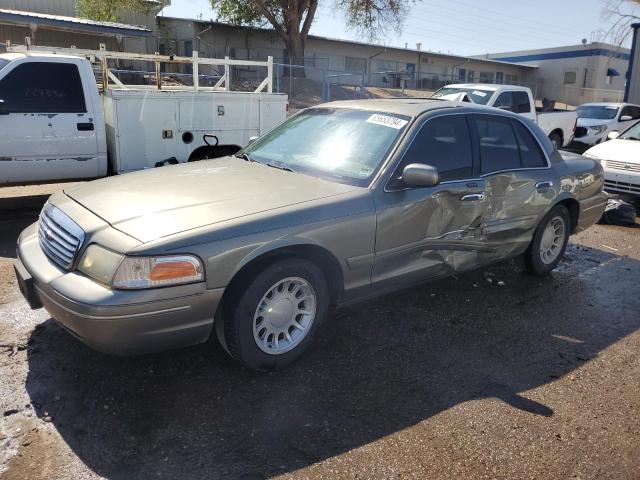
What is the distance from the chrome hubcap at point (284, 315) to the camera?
3.42 metres

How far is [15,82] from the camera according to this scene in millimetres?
6453

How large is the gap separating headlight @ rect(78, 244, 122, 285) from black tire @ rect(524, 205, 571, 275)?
393cm

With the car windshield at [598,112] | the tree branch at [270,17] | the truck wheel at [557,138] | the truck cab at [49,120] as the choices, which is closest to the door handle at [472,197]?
the truck cab at [49,120]

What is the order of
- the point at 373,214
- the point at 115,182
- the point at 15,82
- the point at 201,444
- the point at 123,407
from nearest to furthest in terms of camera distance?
the point at 201,444, the point at 123,407, the point at 373,214, the point at 115,182, the point at 15,82

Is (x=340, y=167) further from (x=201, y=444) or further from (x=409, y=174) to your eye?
(x=201, y=444)

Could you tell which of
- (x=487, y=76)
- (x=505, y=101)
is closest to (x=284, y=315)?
(x=505, y=101)

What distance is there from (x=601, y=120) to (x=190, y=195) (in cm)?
1562

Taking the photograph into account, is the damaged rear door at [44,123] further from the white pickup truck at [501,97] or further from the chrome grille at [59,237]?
the white pickup truck at [501,97]

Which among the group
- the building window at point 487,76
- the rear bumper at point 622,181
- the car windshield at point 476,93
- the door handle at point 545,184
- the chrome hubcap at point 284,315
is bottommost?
the chrome hubcap at point 284,315

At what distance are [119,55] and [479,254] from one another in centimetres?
609

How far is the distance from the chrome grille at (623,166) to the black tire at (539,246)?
12.6 ft

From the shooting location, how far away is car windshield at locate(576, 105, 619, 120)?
16067 mm

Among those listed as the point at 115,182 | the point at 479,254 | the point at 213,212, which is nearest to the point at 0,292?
the point at 115,182

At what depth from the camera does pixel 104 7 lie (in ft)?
87.9
